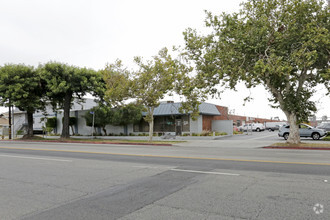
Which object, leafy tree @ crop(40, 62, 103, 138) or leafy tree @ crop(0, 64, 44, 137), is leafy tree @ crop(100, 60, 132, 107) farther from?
leafy tree @ crop(0, 64, 44, 137)

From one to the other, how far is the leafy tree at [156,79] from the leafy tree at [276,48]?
5.00 m

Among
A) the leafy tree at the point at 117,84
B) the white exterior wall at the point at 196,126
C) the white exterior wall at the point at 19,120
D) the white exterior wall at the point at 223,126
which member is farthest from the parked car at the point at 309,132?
the white exterior wall at the point at 19,120

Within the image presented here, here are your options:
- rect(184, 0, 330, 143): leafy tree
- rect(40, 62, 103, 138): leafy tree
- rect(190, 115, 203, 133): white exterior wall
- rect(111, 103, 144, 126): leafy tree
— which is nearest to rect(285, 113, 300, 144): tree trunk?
rect(184, 0, 330, 143): leafy tree

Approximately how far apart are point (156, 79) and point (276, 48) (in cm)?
1116

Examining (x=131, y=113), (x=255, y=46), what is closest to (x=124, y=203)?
(x=255, y=46)

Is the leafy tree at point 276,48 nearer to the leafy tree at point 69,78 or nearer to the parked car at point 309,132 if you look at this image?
the parked car at point 309,132

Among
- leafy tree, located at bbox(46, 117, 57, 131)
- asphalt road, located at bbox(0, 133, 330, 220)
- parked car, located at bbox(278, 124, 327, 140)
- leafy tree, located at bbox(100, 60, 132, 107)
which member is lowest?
asphalt road, located at bbox(0, 133, 330, 220)

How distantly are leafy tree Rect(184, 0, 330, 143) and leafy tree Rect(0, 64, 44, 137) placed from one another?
2200 cm

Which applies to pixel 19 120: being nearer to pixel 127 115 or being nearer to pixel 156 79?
pixel 127 115

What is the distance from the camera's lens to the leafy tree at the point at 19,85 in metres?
30.3

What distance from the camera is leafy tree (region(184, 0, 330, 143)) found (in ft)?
51.7

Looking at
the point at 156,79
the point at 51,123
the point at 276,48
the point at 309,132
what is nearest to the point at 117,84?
the point at 156,79

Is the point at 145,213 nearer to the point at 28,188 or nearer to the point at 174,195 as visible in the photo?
the point at 174,195

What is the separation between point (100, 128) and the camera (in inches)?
1606
